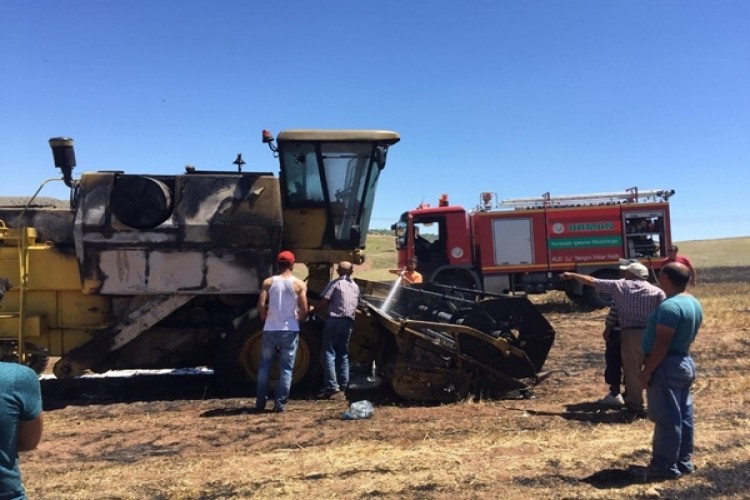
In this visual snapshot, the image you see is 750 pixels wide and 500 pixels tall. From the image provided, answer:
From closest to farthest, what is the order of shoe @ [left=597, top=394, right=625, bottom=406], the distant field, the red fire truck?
1. shoe @ [left=597, top=394, right=625, bottom=406]
2. the red fire truck
3. the distant field

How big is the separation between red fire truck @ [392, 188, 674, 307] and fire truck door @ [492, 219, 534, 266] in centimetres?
3

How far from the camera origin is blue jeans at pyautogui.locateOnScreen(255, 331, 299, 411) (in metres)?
5.89

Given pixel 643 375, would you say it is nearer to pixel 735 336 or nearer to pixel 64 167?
pixel 64 167

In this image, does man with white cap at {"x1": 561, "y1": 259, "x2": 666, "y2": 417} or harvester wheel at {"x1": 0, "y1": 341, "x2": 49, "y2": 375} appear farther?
harvester wheel at {"x1": 0, "y1": 341, "x2": 49, "y2": 375}

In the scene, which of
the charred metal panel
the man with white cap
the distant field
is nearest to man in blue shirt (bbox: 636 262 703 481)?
the man with white cap

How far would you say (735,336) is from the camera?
997cm

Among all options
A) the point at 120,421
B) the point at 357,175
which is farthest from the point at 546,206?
the point at 120,421

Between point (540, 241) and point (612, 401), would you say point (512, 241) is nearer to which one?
point (540, 241)

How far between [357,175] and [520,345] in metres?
2.77

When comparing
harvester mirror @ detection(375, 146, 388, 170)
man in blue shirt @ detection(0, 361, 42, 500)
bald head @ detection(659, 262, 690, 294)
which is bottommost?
man in blue shirt @ detection(0, 361, 42, 500)

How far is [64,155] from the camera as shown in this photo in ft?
22.6

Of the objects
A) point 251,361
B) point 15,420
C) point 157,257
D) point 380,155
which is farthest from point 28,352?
point 15,420

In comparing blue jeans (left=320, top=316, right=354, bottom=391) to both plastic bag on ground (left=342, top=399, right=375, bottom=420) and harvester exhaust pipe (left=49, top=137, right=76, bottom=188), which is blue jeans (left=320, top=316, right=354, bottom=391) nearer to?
plastic bag on ground (left=342, top=399, right=375, bottom=420)

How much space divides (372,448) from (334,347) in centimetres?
198
